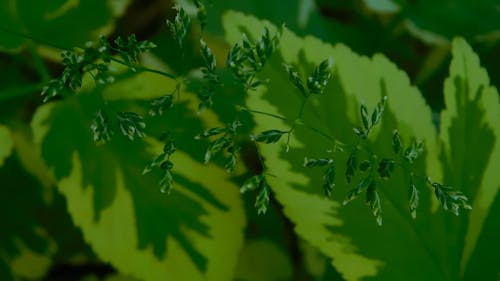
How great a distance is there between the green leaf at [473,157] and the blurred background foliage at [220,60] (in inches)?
9.2

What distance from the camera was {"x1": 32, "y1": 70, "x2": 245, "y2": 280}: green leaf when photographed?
716 millimetres

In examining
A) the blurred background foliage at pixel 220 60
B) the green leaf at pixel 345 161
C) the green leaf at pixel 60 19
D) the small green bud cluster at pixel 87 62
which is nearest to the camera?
the small green bud cluster at pixel 87 62

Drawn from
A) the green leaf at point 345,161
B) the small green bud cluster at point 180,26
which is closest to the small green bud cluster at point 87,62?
the small green bud cluster at point 180,26

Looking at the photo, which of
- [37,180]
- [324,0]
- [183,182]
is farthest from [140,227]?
[324,0]

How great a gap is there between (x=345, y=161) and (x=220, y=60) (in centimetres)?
47

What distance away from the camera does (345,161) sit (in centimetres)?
64

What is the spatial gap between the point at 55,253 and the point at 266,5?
474 mm

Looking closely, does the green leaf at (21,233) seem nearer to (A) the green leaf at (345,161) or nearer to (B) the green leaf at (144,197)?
(B) the green leaf at (144,197)

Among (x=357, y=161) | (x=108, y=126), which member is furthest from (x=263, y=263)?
(x=108, y=126)

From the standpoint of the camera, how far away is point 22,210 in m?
0.95

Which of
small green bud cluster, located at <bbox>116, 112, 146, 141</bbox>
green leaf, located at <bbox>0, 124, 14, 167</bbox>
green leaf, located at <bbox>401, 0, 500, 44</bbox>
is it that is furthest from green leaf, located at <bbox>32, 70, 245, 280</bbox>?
green leaf, located at <bbox>401, 0, 500, 44</bbox>

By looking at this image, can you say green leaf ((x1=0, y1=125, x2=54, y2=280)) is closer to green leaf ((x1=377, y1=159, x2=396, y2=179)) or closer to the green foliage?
the green foliage

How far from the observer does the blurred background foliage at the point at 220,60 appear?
35.1 inches

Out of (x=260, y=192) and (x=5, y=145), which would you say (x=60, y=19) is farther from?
(x=260, y=192)
